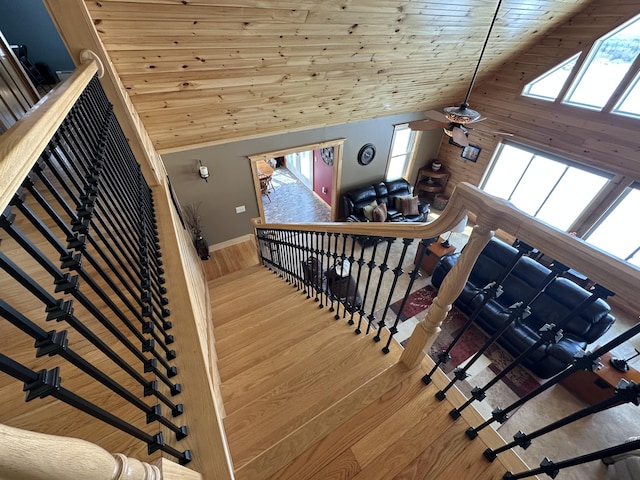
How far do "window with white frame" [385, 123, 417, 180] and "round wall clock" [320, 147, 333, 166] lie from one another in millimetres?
1438

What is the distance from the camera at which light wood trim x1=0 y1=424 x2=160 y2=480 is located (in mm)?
352

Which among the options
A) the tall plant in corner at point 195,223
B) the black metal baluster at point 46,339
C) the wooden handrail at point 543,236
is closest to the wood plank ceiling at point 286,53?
the tall plant in corner at point 195,223

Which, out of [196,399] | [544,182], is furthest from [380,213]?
[196,399]

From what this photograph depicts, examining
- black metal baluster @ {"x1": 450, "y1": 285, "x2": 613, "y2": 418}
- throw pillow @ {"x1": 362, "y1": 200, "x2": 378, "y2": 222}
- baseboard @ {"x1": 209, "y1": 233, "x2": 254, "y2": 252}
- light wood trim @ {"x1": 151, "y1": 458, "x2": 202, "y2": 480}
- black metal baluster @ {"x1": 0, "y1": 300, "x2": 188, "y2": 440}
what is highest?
black metal baluster @ {"x1": 0, "y1": 300, "x2": 188, "y2": 440}

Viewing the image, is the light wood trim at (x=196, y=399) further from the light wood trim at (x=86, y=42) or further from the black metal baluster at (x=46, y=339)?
the light wood trim at (x=86, y=42)

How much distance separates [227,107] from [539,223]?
148 inches

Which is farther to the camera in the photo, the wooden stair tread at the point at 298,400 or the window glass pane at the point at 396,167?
the window glass pane at the point at 396,167

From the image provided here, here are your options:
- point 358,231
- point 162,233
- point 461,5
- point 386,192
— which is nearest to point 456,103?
point 386,192

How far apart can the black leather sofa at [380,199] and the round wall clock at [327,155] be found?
87 cm

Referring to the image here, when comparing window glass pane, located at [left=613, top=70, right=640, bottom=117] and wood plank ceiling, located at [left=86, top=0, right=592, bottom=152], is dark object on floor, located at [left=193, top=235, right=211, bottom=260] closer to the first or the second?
wood plank ceiling, located at [left=86, top=0, right=592, bottom=152]

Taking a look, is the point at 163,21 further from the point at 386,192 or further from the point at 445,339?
the point at 386,192

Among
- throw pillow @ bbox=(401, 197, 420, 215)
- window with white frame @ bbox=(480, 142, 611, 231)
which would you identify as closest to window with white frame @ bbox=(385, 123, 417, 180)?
throw pillow @ bbox=(401, 197, 420, 215)

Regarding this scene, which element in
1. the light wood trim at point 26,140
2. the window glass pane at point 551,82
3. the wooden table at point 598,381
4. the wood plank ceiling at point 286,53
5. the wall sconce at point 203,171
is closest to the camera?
the light wood trim at point 26,140

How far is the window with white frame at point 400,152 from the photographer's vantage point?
633cm
